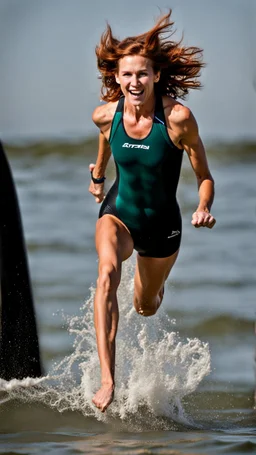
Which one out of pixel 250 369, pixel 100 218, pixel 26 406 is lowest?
pixel 250 369

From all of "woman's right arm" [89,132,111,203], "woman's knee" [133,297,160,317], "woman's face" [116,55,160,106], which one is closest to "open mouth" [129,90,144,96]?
"woman's face" [116,55,160,106]

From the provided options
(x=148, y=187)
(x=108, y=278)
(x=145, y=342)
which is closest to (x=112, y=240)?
(x=108, y=278)

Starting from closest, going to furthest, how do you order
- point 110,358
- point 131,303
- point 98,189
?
point 110,358
point 98,189
point 131,303

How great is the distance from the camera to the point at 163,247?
8.18 m

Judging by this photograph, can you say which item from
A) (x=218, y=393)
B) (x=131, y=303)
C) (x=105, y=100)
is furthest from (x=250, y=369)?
(x=105, y=100)

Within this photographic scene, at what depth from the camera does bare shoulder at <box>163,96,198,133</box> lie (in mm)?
7535

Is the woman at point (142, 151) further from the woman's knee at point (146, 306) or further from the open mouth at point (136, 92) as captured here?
the woman's knee at point (146, 306)

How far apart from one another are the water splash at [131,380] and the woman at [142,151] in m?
0.92

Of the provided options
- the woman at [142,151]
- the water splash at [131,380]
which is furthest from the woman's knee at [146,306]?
the woman at [142,151]

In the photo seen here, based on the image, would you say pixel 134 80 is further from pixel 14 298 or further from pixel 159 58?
pixel 14 298

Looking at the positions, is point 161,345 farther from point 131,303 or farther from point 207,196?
point 207,196

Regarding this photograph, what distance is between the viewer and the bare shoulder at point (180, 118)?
754 cm

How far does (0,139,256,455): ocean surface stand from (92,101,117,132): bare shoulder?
165cm

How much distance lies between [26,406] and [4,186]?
1423 mm
